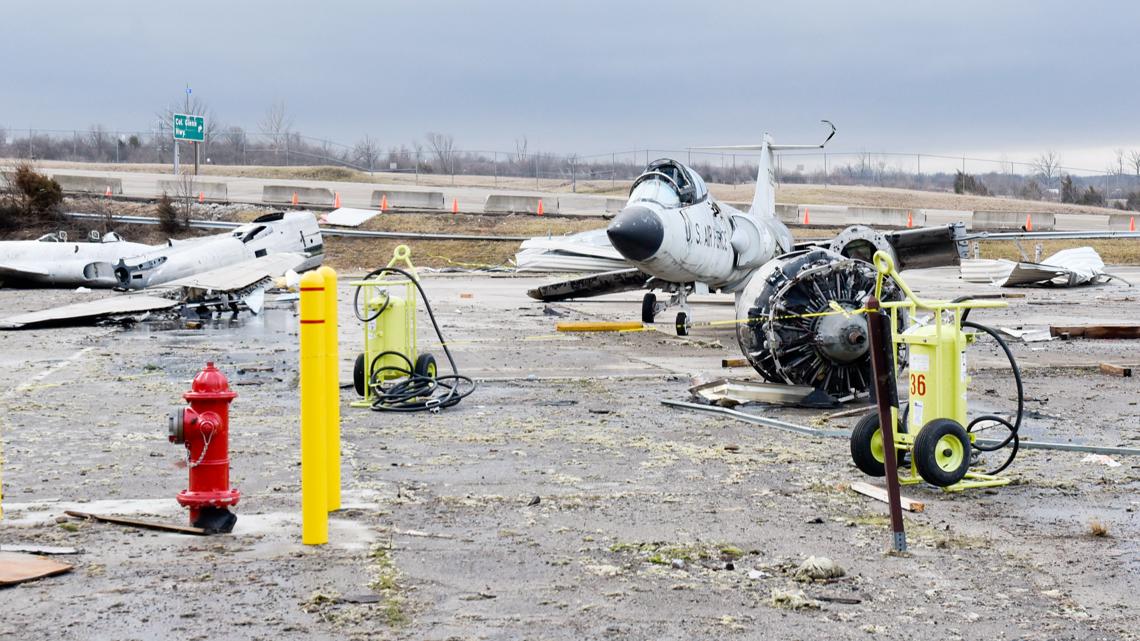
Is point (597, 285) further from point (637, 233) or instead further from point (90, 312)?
point (90, 312)

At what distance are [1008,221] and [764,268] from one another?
4637 centimetres

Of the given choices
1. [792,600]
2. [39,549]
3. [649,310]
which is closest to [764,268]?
[792,600]

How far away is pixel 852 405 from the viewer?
1270cm

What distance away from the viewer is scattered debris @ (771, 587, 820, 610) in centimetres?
576

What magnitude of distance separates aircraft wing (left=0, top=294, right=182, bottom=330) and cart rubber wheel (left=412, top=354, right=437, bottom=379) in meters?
10.9

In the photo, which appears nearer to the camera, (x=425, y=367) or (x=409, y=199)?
(x=425, y=367)

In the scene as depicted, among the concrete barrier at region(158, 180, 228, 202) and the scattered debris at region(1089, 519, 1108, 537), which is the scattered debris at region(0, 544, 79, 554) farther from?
the concrete barrier at region(158, 180, 228, 202)

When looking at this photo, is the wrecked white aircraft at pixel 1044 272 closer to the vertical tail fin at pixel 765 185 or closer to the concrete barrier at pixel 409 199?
the vertical tail fin at pixel 765 185

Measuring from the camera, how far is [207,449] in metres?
6.97

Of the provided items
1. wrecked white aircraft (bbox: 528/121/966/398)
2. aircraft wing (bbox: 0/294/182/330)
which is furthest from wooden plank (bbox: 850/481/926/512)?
aircraft wing (bbox: 0/294/182/330)

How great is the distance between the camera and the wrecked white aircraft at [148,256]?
2825cm

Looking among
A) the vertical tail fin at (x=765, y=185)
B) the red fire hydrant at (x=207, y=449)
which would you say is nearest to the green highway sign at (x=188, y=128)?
the vertical tail fin at (x=765, y=185)

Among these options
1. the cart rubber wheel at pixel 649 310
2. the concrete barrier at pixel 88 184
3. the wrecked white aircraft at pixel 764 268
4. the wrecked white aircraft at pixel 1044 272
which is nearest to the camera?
the wrecked white aircraft at pixel 764 268

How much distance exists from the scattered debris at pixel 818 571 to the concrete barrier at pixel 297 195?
49682 millimetres
